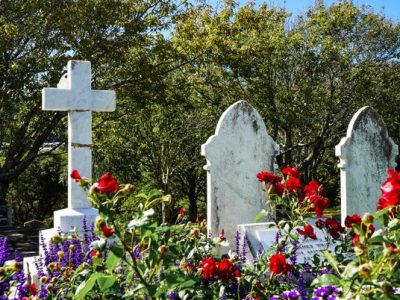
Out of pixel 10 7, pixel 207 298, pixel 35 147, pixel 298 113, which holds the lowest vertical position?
pixel 207 298

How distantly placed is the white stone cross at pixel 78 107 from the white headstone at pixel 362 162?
3.48 meters

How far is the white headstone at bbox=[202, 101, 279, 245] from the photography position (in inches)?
266

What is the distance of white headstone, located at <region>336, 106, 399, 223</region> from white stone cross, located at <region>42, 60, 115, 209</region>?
3.48 meters

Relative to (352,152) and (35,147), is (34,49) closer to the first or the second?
(35,147)

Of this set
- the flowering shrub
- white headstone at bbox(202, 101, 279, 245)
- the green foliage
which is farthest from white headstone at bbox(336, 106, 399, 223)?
the green foliage

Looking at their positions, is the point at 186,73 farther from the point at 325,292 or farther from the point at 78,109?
the point at 325,292

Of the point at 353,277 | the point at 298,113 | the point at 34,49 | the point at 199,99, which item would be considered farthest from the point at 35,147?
the point at 353,277

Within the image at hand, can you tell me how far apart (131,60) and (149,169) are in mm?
6473

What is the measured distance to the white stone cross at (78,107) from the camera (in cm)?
622

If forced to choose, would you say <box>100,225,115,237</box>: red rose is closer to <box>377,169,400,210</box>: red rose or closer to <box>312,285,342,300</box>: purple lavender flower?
<box>312,285,342,300</box>: purple lavender flower

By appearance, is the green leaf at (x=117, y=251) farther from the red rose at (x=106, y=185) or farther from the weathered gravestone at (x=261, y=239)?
the weathered gravestone at (x=261, y=239)

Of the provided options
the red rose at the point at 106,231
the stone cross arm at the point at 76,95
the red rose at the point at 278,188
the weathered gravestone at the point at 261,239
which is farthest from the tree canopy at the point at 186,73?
the red rose at the point at 106,231

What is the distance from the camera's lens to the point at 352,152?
24.0ft

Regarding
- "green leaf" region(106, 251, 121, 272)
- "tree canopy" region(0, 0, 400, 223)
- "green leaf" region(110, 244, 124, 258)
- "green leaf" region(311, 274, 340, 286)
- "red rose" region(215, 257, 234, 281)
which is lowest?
"red rose" region(215, 257, 234, 281)
